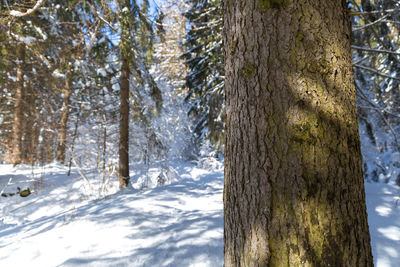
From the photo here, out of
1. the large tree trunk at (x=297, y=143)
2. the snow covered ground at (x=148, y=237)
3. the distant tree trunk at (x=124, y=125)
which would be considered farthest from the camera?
the distant tree trunk at (x=124, y=125)

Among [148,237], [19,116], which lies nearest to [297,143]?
[148,237]

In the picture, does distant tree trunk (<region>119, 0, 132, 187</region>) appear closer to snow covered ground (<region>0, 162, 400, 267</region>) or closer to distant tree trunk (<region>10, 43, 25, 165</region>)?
snow covered ground (<region>0, 162, 400, 267</region>)

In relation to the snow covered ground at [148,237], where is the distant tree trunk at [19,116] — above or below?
above

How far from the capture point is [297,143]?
3.08 ft

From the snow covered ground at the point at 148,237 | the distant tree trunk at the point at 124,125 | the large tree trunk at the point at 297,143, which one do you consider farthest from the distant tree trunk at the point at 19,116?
the large tree trunk at the point at 297,143

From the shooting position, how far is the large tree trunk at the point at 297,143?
0.90m

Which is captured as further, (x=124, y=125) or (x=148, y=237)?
(x=124, y=125)

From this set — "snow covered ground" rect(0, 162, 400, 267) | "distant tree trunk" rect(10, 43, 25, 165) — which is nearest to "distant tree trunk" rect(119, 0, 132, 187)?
"snow covered ground" rect(0, 162, 400, 267)

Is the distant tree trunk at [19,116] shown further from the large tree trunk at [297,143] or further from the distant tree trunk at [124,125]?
the large tree trunk at [297,143]

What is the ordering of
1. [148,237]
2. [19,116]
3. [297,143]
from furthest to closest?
[19,116], [148,237], [297,143]

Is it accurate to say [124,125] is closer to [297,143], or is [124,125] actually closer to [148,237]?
[148,237]

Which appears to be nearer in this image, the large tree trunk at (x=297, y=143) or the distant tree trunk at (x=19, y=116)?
the large tree trunk at (x=297, y=143)

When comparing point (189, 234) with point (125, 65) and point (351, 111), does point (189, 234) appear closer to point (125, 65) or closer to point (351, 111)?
point (351, 111)

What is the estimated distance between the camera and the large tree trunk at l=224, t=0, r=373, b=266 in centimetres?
90
